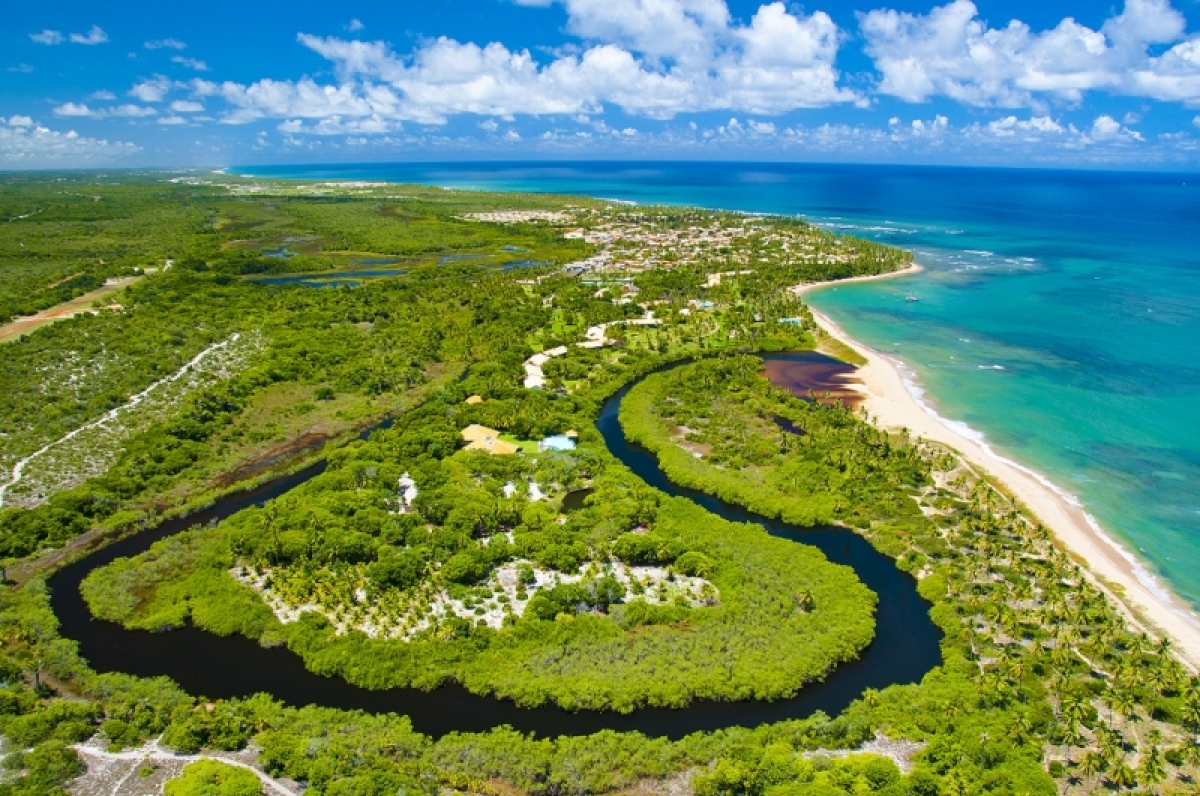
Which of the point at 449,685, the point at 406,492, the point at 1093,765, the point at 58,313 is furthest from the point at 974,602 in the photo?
the point at 58,313

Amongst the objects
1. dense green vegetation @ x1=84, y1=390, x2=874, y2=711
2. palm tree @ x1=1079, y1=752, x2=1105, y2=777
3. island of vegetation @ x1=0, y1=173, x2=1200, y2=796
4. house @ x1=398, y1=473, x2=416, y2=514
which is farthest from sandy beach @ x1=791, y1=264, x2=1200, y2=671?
house @ x1=398, y1=473, x2=416, y2=514

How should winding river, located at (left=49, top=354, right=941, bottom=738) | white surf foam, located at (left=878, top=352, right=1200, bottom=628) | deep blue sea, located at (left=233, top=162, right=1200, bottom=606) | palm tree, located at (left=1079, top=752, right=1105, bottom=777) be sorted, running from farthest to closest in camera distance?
deep blue sea, located at (left=233, top=162, right=1200, bottom=606) < white surf foam, located at (left=878, top=352, right=1200, bottom=628) < winding river, located at (left=49, top=354, right=941, bottom=738) < palm tree, located at (left=1079, top=752, right=1105, bottom=777)

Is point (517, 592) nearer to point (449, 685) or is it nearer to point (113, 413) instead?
point (449, 685)

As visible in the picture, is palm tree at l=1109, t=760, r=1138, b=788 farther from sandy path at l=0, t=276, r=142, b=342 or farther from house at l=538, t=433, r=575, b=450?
sandy path at l=0, t=276, r=142, b=342

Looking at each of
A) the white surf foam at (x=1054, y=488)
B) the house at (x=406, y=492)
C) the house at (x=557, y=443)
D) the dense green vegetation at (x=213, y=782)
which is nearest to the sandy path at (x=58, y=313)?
the house at (x=406, y=492)

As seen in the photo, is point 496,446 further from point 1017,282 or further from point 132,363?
point 1017,282
